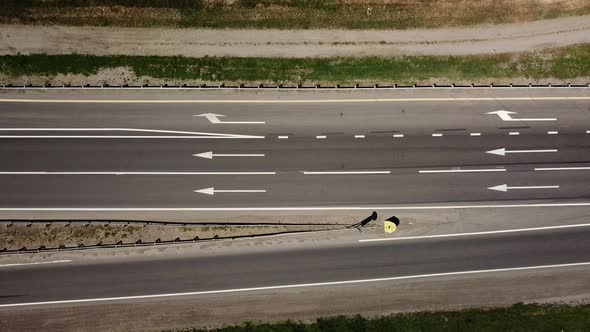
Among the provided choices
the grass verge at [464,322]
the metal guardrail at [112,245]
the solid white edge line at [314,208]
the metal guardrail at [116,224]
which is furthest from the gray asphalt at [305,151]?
the grass verge at [464,322]

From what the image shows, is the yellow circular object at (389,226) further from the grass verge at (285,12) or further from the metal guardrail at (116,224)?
the grass verge at (285,12)

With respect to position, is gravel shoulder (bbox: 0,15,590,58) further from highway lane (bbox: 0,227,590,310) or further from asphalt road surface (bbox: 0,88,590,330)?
highway lane (bbox: 0,227,590,310)

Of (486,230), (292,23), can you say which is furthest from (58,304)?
(486,230)

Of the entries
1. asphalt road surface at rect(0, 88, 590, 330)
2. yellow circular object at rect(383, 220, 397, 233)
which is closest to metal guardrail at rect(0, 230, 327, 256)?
asphalt road surface at rect(0, 88, 590, 330)

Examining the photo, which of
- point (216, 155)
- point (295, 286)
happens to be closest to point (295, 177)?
point (216, 155)

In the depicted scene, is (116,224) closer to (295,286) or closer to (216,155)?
(216,155)
